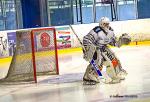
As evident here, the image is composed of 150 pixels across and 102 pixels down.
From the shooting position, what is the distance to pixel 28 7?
677 inches

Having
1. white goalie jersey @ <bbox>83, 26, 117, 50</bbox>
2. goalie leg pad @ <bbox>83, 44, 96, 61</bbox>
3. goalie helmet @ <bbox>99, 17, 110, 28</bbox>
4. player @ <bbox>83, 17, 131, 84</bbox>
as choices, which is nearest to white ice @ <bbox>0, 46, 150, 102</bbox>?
player @ <bbox>83, 17, 131, 84</bbox>

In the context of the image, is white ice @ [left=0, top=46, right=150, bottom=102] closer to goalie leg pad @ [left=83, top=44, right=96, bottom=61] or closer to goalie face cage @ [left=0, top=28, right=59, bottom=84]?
goalie face cage @ [left=0, top=28, right=59, bottom=84]

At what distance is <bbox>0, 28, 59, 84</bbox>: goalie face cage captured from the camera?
977 centimetres

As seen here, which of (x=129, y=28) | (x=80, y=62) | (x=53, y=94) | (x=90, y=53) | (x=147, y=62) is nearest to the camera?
(x=53, y=94)

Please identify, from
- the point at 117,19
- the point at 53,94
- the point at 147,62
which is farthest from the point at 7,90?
the point at 117,19

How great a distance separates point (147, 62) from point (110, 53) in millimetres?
2836

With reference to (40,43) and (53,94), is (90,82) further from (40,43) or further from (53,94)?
(40,43)

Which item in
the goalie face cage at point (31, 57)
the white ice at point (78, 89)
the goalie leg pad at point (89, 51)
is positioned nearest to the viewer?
the white ice at point (78, 89)

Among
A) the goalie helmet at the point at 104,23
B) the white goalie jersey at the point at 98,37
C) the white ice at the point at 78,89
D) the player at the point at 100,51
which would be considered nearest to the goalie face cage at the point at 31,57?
the white ice at the point at 78,89

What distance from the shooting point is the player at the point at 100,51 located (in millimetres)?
8737

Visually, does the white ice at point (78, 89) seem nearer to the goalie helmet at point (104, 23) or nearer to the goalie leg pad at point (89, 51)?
the goalie leg pad at point (89, 51)

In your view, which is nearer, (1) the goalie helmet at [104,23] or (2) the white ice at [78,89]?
(2) the white ice at [78,89]

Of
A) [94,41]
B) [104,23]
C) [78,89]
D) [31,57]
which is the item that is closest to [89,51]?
[94,41]

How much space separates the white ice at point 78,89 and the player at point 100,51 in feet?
0.67
